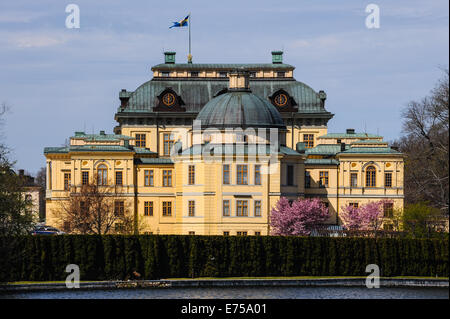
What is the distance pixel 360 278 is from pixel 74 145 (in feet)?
127

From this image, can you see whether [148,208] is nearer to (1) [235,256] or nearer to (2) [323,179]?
(2) [323,179]

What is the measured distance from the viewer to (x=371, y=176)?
366 ft

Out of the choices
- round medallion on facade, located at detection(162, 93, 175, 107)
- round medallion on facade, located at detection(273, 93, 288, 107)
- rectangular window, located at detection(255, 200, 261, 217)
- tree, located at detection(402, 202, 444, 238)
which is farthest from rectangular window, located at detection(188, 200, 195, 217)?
round medallion on facade, located at detection(273, 93, 288, 107)

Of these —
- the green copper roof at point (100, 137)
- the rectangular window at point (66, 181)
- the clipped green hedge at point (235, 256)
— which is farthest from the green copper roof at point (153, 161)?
the clipped green hedge at point (235, 256)

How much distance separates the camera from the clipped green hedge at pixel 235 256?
8150 centimetres

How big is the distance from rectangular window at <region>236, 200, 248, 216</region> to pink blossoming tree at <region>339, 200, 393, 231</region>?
9.04 m

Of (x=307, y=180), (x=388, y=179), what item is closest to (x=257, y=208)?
(x=307, y=180)

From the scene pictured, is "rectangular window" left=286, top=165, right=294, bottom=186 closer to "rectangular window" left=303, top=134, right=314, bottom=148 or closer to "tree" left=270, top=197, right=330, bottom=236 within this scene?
"tree" left=270, top=197, right=330, bottom=236

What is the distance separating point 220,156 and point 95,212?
38.3 ft

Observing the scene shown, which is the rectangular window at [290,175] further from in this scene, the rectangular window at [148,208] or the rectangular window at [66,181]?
the rectangular window at [66,181]

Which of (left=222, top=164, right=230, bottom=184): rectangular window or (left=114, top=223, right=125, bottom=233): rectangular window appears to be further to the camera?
(left=222, top=164, right=230, bottom=184): rectangular window

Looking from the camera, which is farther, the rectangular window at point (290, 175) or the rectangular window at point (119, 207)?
the rectangular window at point (119, 207)

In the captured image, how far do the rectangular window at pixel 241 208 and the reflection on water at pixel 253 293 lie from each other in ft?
78.4

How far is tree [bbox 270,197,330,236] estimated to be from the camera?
101438mm
